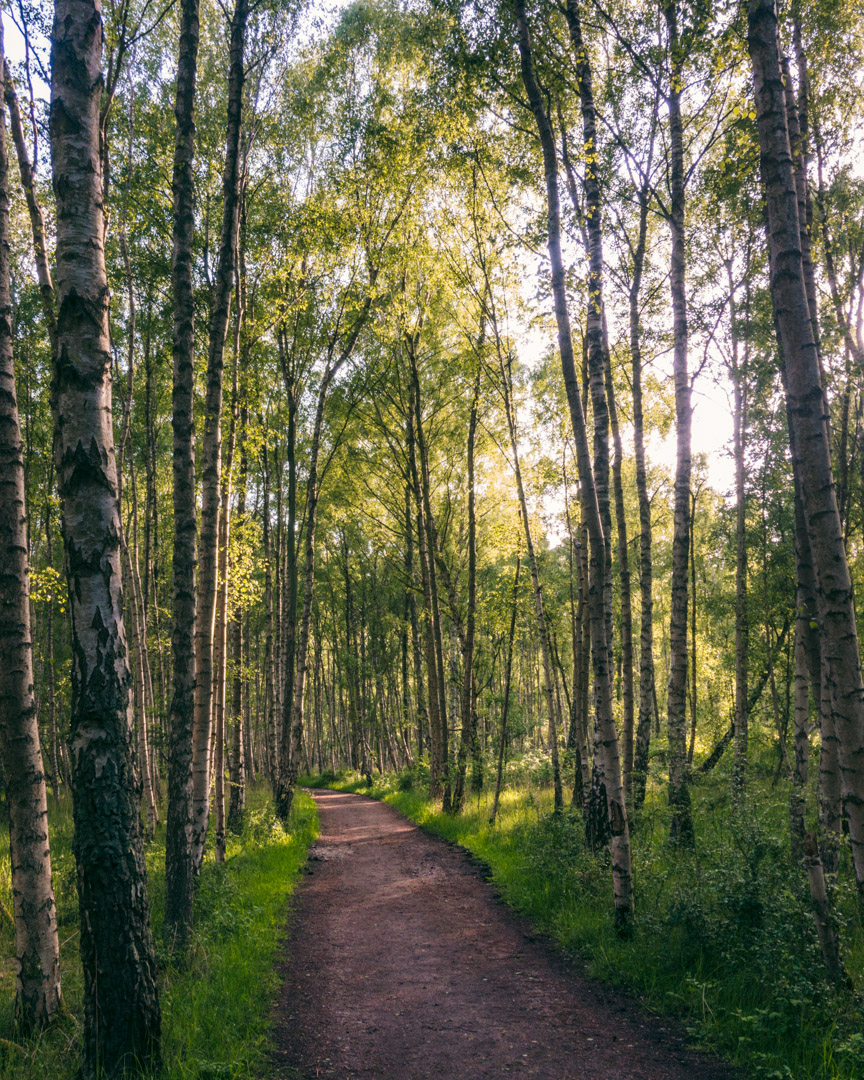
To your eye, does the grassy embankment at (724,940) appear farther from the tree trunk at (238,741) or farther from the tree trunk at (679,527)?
the tree trunk at (238,741)

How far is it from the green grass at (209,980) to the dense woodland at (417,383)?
1.17 ft

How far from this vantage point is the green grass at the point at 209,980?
3934mm

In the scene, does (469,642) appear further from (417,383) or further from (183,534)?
(183,534)

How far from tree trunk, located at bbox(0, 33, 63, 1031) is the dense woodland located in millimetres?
30

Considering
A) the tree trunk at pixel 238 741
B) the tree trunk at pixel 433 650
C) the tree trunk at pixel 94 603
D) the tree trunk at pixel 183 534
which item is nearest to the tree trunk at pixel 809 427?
the tree trunk at pixel 94 603

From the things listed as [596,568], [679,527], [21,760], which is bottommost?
[21,760]

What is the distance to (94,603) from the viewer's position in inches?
147

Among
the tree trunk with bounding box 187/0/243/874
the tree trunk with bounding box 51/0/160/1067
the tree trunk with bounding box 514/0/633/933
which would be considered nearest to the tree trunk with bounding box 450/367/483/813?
the tree trunk with bounding box 514/0/633/933

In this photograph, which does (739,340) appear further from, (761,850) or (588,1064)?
(588,1064)

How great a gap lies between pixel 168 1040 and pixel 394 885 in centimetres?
546

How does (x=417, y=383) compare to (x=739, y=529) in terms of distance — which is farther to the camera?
(x=417, y=383)

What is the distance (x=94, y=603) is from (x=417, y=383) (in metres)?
11.7

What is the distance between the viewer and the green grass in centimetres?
393

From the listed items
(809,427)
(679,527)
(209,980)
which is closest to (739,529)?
(679,527)
